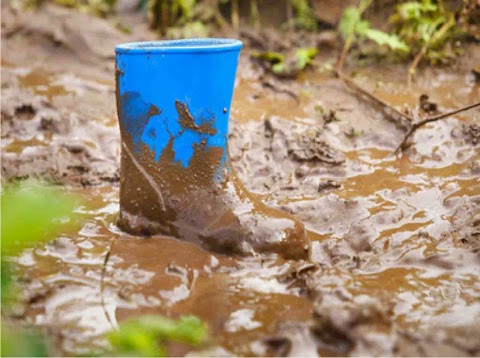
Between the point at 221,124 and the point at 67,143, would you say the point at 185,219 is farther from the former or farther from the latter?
the point at 67,143

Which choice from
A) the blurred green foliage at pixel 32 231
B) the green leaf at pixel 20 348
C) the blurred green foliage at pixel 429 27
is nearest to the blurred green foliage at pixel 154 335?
the blurred green foliage at pixel 32 231

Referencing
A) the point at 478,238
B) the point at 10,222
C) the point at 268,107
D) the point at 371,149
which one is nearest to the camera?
the point at 10,222

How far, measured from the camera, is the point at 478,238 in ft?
6.83

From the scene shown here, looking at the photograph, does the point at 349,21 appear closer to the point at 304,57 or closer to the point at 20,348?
the point at 304,57

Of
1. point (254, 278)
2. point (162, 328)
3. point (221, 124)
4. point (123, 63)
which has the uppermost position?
point (123, 63)

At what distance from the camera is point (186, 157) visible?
2184 mm

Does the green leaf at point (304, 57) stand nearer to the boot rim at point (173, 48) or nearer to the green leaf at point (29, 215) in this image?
the boot rim at point (173, 48)

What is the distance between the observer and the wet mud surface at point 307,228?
1.56 metres

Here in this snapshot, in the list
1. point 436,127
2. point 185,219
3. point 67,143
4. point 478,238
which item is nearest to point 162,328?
point 185,219

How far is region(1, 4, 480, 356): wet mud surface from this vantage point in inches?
61.6

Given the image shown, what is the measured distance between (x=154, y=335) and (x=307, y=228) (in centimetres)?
107

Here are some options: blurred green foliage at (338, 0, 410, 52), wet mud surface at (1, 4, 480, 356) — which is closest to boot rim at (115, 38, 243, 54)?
wet mud surface at (1, 4, 480, 356)

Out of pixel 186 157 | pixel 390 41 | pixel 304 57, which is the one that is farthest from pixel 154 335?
pixel 390 41

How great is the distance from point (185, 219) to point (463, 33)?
3.03m
